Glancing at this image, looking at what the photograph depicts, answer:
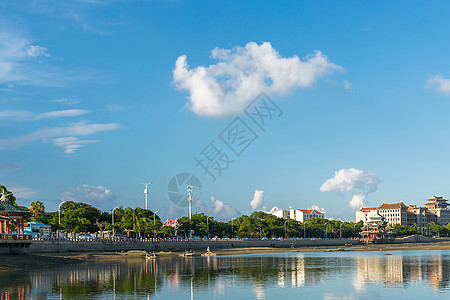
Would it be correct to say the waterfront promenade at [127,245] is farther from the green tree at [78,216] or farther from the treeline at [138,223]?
the green tree at [78,216]


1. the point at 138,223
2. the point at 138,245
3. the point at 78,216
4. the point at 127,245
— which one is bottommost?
the point at 138,245

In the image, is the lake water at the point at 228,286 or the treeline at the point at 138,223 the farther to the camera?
the treeline at the point at 138,223

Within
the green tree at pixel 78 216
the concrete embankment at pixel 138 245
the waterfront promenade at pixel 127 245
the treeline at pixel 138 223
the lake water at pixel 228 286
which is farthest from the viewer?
the treeline at pixel 138 223

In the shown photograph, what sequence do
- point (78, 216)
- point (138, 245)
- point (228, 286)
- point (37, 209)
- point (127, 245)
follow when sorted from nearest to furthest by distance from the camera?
point (228, 286) → point (127, 245) → point (138, 245) → point (78, 216) → point (37, 209)

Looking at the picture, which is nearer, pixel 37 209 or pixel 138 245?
pixel 138 245

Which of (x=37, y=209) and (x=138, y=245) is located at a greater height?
(x=37, y=209)

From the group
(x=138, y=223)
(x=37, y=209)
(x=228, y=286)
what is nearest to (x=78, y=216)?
(x=138, y=223)

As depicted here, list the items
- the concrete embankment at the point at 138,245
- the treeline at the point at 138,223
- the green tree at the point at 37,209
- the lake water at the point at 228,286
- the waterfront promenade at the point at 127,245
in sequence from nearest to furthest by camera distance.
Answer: the lake water at the point at 228,286 → the waterfront promenade at the point at 127,245 → the concrete embankment at the point at 138,245 → the treeline at the point at 138,223 → the green tree at the point at 37,209

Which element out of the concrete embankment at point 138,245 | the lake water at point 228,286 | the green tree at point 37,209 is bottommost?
the concrete embankment at point 138,245

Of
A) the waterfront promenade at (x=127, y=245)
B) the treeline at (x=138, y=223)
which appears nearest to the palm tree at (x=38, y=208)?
the treeline at (x=138, y=223)

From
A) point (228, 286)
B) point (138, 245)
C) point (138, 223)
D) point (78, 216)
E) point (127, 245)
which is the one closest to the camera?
point (228, 286)

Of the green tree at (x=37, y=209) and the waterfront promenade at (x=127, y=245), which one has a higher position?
the green tree at (x=37, y=209)

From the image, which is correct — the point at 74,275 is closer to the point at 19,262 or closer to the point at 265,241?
the point at 19,262

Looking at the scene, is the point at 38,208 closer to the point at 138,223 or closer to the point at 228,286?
the point at 138,223
